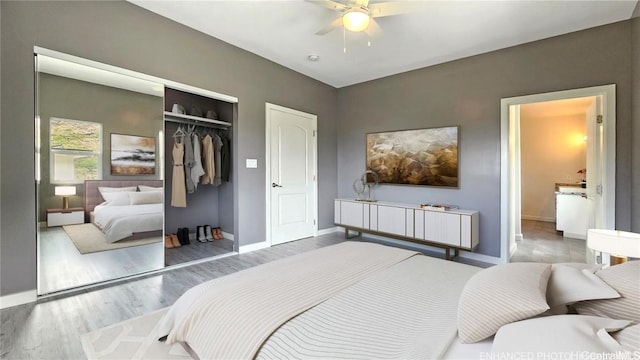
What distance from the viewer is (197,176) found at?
399 cm

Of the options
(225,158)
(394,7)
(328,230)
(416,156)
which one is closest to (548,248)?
(416,156)

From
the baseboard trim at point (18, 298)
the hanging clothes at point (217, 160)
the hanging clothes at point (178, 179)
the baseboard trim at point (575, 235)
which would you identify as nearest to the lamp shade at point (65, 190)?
the baseboard trim at point (18, 298)

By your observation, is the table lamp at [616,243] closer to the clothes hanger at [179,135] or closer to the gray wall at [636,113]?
the gray wall at [636,113]

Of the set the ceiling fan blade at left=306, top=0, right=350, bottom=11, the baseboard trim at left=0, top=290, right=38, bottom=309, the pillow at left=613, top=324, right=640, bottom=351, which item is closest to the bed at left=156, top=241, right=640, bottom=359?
the pillow at left=613, top=324, right=640, bottom=351

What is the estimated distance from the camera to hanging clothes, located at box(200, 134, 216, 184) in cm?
409

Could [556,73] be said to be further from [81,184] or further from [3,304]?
[3,304]

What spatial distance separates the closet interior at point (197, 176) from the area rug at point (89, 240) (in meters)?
0.59

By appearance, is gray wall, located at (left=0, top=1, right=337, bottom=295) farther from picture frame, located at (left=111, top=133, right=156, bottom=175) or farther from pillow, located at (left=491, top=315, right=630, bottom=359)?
pillow, located at (left=491, top=315, right=630, bottom=359)

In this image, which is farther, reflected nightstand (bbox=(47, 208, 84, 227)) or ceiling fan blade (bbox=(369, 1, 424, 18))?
reflected nightstand (bbox=(47, 208, 84, 227))

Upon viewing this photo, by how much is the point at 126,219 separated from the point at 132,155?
71cm

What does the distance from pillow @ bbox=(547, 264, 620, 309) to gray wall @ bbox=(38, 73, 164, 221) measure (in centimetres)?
352

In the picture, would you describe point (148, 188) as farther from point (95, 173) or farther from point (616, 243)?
point (616, 243)

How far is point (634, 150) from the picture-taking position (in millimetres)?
2715

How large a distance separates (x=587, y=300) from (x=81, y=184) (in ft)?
12.0
